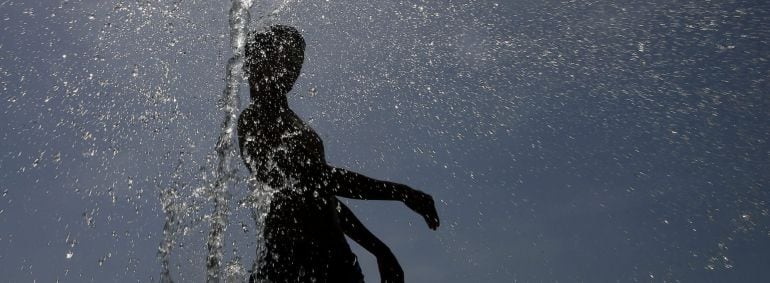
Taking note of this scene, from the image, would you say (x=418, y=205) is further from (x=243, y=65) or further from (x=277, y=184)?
(x=243, y=65)

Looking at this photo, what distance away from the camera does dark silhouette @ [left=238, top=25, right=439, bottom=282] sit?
2559 millimetres

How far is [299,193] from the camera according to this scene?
8.59 ft

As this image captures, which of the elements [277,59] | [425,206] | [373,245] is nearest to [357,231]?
[373,245]

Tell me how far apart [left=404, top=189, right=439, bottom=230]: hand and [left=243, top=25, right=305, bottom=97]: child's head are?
99 cm

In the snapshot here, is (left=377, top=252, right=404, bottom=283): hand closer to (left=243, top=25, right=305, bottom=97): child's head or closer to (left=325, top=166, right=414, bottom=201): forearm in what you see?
(left=325, top=166, right=414, bottom=201): forearm

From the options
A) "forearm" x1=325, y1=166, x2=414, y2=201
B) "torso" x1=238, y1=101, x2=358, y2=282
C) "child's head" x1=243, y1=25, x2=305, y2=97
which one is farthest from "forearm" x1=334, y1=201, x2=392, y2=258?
"child's head" x1=243, y1=25, x2=305, y2=97

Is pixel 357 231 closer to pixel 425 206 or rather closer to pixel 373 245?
pixel 373 245

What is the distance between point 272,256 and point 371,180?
63cm

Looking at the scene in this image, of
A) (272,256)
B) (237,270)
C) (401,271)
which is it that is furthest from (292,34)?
(237,270)

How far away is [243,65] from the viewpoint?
3270 mm

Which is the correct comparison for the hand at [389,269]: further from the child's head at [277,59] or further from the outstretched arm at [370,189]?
the child's head at [277,59]

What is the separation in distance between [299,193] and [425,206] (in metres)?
0.60

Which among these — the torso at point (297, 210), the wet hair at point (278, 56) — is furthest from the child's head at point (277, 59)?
the torso at point (297, 210)

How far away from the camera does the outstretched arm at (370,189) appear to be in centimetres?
251
